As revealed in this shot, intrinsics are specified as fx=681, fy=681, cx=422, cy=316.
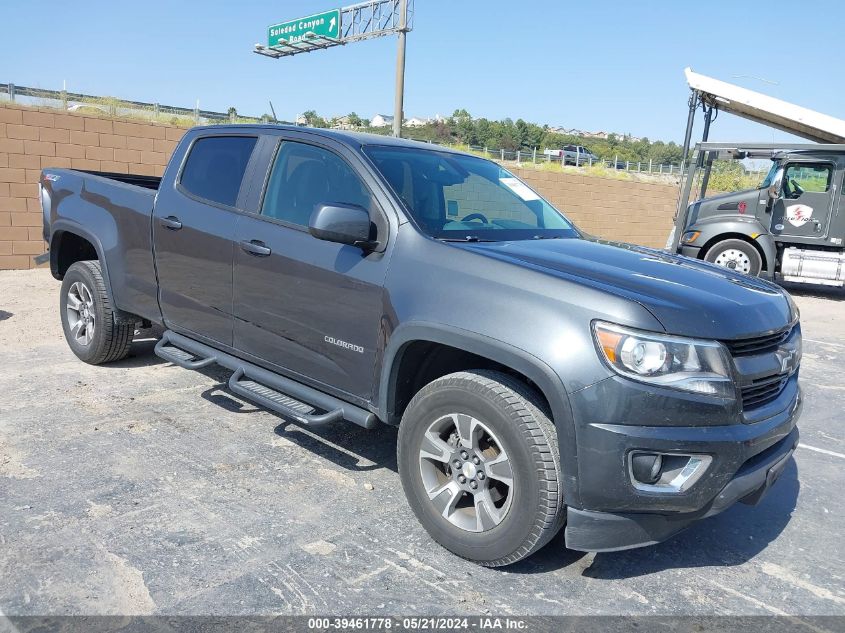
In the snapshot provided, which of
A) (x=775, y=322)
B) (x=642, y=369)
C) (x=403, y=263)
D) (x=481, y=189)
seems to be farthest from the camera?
(x=481, y=189)

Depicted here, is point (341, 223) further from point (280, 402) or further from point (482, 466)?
point (482, 466)

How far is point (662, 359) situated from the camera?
8.37ft

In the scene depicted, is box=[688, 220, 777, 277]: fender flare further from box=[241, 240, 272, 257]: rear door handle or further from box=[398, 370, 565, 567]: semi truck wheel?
box=[398, 370, 565, 567]: semi truck wheel

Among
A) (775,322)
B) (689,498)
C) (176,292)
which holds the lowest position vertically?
(689,498)

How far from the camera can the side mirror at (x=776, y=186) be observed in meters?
12.0

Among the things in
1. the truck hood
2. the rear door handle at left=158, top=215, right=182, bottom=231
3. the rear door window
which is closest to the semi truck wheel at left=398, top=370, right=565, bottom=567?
the truck hood

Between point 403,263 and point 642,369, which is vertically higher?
point 403,263

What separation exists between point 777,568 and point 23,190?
10.4m

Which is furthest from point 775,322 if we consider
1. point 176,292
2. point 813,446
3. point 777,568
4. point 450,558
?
point 176,292

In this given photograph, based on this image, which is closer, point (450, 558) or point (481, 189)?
point (450, 558)

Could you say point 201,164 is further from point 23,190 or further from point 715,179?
point 715,179

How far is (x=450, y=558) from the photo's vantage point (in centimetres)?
303

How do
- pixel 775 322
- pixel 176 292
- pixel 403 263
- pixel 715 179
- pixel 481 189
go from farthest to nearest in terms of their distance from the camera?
pixel 715 179 < pixel 176 292 < pixel 481 189 < pixel 403 263 < pixel 775 322

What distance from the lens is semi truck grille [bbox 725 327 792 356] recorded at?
8.98 ft
